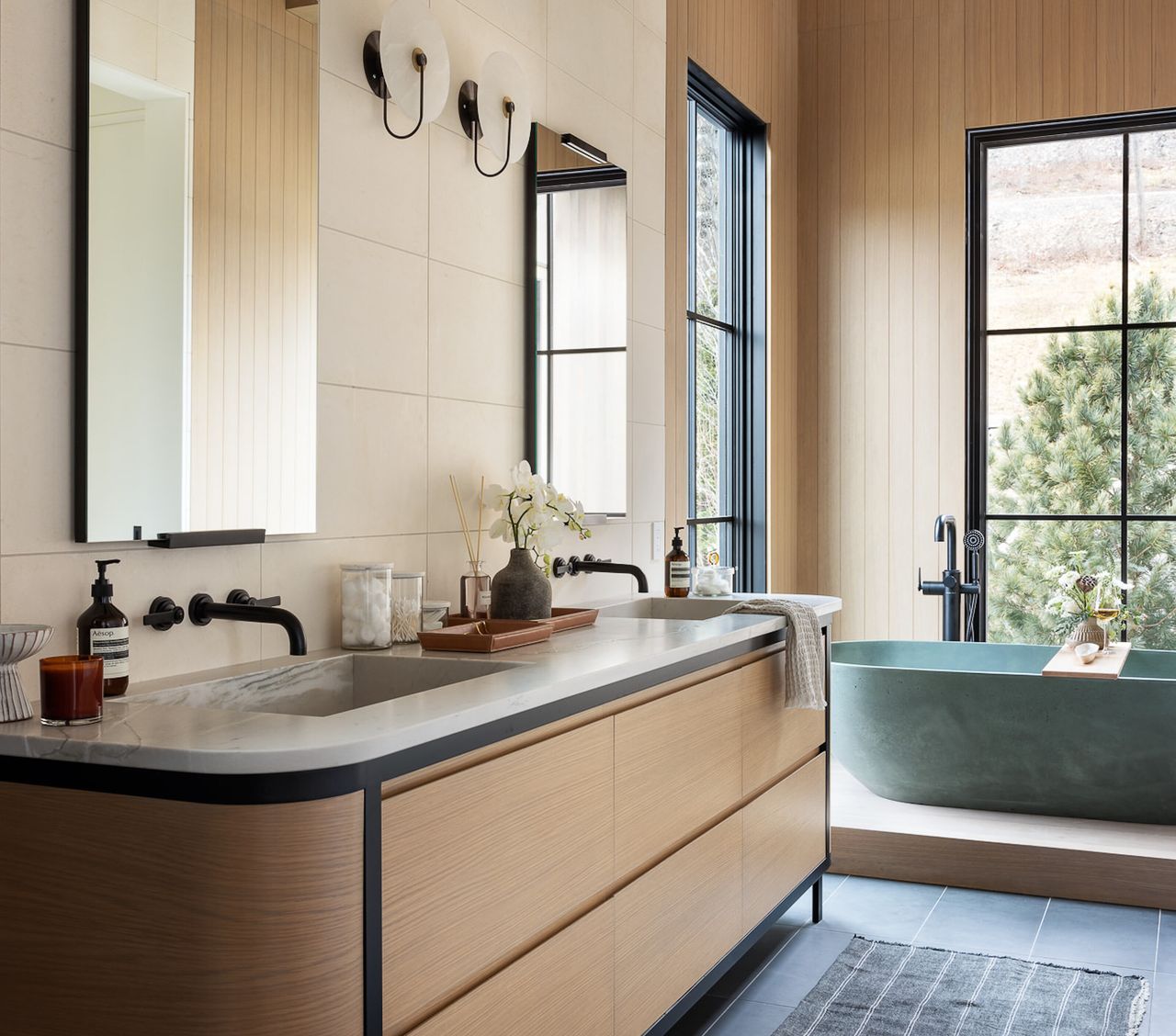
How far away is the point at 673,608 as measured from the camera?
321 centimetres

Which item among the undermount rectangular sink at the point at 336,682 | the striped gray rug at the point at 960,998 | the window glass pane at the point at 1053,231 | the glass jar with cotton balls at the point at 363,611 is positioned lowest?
the striped gray rug at the point at 960,998

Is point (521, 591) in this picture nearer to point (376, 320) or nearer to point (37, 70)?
point (376, 320)

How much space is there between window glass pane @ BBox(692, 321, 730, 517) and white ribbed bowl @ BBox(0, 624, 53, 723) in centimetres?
316

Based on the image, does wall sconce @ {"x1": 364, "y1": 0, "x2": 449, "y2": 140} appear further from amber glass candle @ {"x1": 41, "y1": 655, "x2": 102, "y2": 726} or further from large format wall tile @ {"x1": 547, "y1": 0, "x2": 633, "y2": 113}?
amber glass candle @ {"x1": 41, "y1": 655, "x2": 102, "y2": 726}

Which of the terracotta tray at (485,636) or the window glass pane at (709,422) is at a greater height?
the window glass pane at (709,422)

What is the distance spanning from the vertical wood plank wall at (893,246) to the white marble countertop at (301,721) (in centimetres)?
309

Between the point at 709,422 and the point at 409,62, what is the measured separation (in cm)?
245

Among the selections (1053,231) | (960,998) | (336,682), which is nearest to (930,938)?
(960,998)

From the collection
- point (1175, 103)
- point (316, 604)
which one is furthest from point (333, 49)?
point (1175, 103)

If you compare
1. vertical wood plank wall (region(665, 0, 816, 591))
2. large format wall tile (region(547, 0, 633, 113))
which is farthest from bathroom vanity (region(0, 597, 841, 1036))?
vertical wood plank wall (region(665, 0, 816, 591))

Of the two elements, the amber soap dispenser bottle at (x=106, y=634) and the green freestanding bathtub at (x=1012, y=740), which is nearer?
the amber soap dispenser bottle at (x=106, y=634)

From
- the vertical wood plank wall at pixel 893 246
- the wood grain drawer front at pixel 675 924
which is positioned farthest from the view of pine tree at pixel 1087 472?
the wood grain drawer front at pixel 675 924

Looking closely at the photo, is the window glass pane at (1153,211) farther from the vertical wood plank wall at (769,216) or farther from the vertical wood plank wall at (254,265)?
the vertical wood plank wall at (254,265)

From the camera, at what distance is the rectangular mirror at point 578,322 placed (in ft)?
9.71
